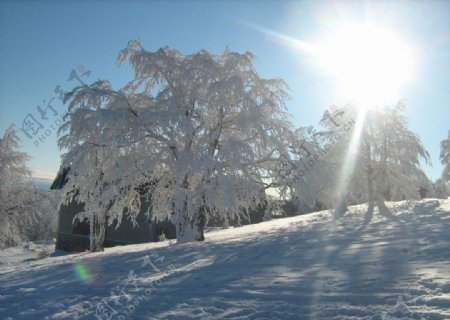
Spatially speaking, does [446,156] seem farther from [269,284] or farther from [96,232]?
[269,284]

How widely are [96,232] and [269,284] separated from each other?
1352 cm

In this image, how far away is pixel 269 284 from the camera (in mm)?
5434

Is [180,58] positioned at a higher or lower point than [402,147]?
higher

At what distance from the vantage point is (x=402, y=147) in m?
21.0

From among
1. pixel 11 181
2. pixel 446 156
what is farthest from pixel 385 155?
pixel 11 181

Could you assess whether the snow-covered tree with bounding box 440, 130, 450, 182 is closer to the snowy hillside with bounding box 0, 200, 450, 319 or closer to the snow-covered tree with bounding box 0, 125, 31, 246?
the snowy hillside with bounding box 0, 200, 450, 319

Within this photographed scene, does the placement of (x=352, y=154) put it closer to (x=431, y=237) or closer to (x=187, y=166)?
(x=187, y=166)

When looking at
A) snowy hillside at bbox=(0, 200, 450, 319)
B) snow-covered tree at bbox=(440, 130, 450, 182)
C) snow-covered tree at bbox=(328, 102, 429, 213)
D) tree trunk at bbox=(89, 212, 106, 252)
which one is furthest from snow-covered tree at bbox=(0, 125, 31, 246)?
snow-covered tree at bbox=(440, 130, 450, 182)

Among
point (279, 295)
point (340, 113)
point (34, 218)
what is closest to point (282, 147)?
point (279, 295)

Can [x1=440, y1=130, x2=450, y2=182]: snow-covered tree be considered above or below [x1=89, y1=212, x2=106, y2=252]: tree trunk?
above

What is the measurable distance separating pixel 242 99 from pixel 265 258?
6.37 metres

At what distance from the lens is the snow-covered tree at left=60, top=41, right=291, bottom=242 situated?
38.1 ft

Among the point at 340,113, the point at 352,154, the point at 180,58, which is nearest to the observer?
the point at 180,58

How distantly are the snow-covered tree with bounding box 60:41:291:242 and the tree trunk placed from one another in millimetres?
3637
